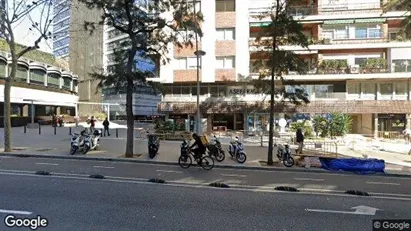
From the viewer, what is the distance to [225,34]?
28.3m

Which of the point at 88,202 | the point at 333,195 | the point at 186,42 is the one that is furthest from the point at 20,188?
the point at 186,42

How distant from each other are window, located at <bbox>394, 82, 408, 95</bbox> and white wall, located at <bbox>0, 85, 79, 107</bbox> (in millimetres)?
41077

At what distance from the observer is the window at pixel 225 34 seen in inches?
1112

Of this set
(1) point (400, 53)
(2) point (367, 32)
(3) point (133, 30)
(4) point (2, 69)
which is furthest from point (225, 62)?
(4) point (2, 69)

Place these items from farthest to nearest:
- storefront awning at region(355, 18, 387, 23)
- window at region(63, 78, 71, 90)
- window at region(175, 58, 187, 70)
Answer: window at region(63, 78, 71, 90)
window at region(175, 58, 187, 70)
storefront awning at region(355, 18, 387, 23)

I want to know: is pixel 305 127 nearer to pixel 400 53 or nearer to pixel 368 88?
pixel 368 88

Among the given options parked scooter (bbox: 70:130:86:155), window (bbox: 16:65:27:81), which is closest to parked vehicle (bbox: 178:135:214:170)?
parked scooter (bbox: 70:130:86:155)

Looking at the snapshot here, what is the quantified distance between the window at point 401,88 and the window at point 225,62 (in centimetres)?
1499

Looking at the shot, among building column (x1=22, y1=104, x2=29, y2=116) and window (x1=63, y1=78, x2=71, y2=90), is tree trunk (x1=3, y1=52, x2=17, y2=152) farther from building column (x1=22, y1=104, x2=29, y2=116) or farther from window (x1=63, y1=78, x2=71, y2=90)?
window (x1=63, y1=78, x2=71, y2=90)

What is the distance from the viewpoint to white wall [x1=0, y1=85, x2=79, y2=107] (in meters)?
40.1

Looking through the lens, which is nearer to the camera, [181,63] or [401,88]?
[401,88]

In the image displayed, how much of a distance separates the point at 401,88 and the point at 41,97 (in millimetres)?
45760

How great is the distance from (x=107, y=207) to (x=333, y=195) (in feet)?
18.8

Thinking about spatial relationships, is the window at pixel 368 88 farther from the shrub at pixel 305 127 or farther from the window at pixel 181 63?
the window at pixel 181 63
